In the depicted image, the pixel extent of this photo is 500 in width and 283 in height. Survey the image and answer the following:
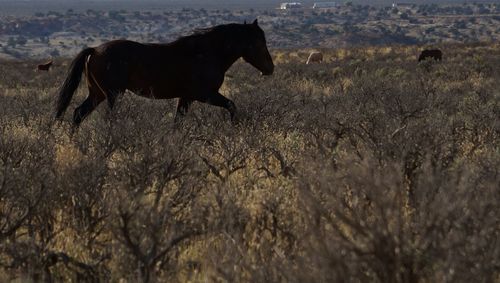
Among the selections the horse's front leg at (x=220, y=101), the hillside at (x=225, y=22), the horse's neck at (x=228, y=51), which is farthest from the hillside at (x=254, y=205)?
the hillside at (x=225, y=22)

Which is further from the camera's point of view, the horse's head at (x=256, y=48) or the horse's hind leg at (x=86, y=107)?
the horse's head at (x=256, y=48)

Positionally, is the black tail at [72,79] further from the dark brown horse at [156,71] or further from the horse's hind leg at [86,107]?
the horse's hind leg at [86,107]

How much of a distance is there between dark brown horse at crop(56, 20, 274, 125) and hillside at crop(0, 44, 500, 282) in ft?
1.24

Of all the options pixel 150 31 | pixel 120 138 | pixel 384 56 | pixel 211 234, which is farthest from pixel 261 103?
pixel 150 31

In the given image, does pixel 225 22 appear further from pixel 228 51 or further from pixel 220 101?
pixel 220 101

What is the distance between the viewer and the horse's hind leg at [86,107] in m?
8.83

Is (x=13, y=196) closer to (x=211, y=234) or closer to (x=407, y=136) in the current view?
(x=211, y=234)

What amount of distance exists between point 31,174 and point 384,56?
26.8m

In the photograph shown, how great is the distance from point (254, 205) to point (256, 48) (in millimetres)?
4708

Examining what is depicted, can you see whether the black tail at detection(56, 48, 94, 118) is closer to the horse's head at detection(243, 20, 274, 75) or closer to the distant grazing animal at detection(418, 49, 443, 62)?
the horse's head at detection(243, 20, 274, 75)

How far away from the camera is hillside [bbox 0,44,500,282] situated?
2.99 meters

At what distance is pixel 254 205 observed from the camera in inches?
204

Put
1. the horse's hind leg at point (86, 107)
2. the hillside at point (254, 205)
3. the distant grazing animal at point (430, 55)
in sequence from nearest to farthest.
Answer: the hillside at point (254, 205), the horse's hind leg at point (86, 107), the distant grazing animal at point (430, 55)

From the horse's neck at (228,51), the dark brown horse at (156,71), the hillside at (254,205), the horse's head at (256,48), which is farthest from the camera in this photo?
the horse's head at (256,48)
